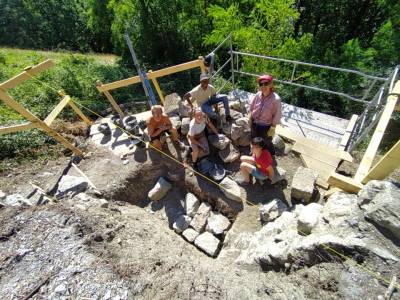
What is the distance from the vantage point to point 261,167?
3.94 metres

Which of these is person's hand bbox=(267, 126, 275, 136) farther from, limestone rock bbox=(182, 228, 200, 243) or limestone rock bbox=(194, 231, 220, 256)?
limestone rock bbox=(182, 228, 200, 243)

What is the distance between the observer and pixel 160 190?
4855 mm

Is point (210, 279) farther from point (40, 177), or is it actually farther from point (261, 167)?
point (40, 177)

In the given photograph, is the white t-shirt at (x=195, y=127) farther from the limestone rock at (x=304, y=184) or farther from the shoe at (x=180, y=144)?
the limestone rock at (x=304, y=184)

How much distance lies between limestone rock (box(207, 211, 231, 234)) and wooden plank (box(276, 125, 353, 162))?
245cm

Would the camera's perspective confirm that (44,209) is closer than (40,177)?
Yes

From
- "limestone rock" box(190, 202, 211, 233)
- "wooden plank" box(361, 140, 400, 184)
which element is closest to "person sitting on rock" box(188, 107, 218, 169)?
"limestone rock" box(190, 202, 211, 233)

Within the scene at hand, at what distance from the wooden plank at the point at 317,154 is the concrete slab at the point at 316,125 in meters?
0.69

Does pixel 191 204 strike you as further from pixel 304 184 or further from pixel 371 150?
pixel 371 150

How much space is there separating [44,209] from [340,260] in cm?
438

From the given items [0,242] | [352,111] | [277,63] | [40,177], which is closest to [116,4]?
[277,63]

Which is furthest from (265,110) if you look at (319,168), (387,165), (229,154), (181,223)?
(181,223)

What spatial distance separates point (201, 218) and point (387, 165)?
10.9 ft

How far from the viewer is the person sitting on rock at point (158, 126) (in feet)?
14.6
